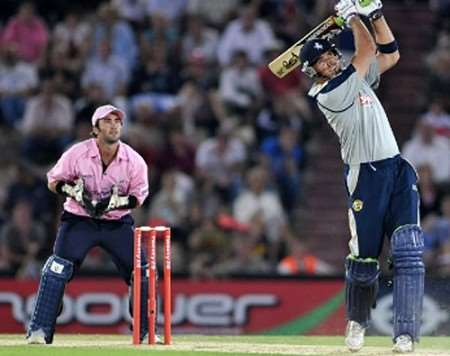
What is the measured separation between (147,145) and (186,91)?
2.85ft

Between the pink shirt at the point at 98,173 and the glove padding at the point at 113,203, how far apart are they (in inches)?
3.0

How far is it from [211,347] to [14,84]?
8754 millimetres

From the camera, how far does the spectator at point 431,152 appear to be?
62.8ft

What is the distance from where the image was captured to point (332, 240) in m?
19.7

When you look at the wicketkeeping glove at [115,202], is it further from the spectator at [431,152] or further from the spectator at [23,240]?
the spectator at [431,152]

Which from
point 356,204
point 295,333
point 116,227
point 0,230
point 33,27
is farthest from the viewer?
point 33,27

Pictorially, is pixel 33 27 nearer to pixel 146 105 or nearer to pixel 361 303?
→ pixel 146 105

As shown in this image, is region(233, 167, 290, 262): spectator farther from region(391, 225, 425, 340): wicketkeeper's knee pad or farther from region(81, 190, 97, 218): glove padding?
region(391, 225, 425, 340): wicketkeeper's knee pad

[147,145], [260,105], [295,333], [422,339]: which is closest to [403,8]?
[260,105]

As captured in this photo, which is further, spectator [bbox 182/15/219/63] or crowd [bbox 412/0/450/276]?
spectator [bbox 182/15/219/63]

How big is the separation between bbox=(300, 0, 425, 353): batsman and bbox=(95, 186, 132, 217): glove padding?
5.92 ft

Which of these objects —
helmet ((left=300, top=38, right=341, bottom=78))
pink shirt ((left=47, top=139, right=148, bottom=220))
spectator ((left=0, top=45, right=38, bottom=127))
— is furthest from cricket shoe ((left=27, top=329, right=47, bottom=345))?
spectator ((left=0, top=45, right=38, bottom=127))

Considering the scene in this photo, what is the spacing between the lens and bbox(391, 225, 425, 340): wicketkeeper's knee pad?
11766 mm

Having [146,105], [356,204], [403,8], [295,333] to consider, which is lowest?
[295,333]
